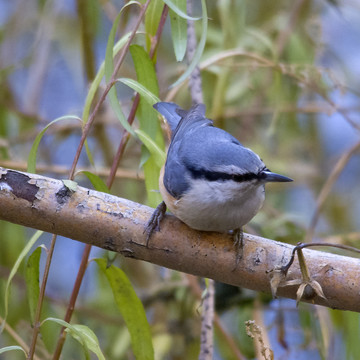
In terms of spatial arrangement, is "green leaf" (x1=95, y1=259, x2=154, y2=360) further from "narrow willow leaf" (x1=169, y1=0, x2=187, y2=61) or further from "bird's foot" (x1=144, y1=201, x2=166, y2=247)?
"narrow willow leaf" (x1=169, y1=0, x2=187, y2=61)

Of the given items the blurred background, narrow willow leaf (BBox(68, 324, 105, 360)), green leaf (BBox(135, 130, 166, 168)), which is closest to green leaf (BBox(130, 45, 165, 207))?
green leaf (BBox(135, 130, 166, 168))

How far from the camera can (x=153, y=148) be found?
1.26 meters

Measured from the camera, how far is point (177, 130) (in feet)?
4.89

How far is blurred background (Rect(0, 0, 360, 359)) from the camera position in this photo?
6.00ft

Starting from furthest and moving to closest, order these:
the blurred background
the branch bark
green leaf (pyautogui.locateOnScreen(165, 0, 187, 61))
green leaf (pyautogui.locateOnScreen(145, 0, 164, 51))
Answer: the blurred background < green leaf (pyautogui.locateOnScreen(145, 0, 164, 51)) < green leaf (pyautogui.locateOnScreen(165, 0, 187, 61)) < the branch bark

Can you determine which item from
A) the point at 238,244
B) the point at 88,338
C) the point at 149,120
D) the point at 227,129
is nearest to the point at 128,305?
the point at 88,338

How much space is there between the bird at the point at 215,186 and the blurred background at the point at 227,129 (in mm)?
231

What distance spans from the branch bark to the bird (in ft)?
0.11

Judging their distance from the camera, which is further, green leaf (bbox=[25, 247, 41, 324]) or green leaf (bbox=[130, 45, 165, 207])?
green leaf (bbox=[130, 45, 165, 207])

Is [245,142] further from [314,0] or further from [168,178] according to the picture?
[168,178]

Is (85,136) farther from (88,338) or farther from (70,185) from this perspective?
(88,338)

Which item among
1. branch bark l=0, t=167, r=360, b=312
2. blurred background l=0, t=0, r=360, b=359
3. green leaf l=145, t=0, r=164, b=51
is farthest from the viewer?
blurred background l=0, t=0, r=360, b=359

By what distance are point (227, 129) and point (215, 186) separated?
4.55 feet

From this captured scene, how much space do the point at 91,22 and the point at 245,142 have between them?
2.75ft
